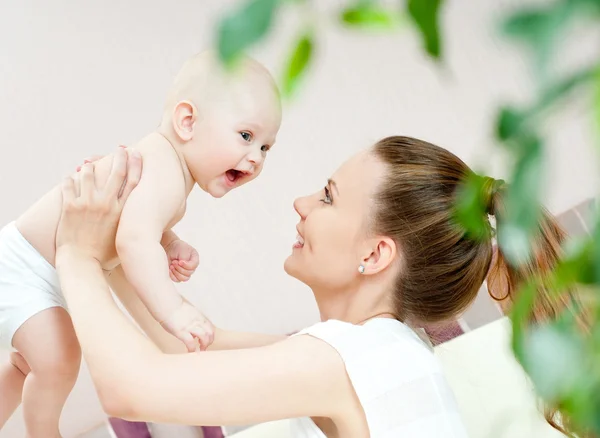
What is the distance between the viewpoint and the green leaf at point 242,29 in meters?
0.22

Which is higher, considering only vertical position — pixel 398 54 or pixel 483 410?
pixel 398 54

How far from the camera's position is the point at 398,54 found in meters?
2.87

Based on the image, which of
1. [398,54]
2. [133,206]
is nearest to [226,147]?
[133,206]

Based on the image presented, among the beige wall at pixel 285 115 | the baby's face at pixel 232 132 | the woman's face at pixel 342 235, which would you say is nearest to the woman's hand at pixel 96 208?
the baby's face at pixel 232 132

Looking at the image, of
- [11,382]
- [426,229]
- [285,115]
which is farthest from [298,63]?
[285,115]

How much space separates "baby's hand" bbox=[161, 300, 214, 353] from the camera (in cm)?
127

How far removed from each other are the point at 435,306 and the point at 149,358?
59cm

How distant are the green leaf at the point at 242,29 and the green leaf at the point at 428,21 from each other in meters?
0.04

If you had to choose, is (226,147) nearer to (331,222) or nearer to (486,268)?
(331,222)

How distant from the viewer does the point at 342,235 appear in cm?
145

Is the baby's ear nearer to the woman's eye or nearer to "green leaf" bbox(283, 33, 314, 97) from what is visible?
the woman's eye

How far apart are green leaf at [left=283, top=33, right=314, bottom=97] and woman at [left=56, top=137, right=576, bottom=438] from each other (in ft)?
3.21

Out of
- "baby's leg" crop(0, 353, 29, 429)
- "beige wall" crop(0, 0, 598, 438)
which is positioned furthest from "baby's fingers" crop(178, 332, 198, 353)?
"beige wall" crop(0, 0, 598, 438)

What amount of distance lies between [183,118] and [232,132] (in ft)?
0.33
